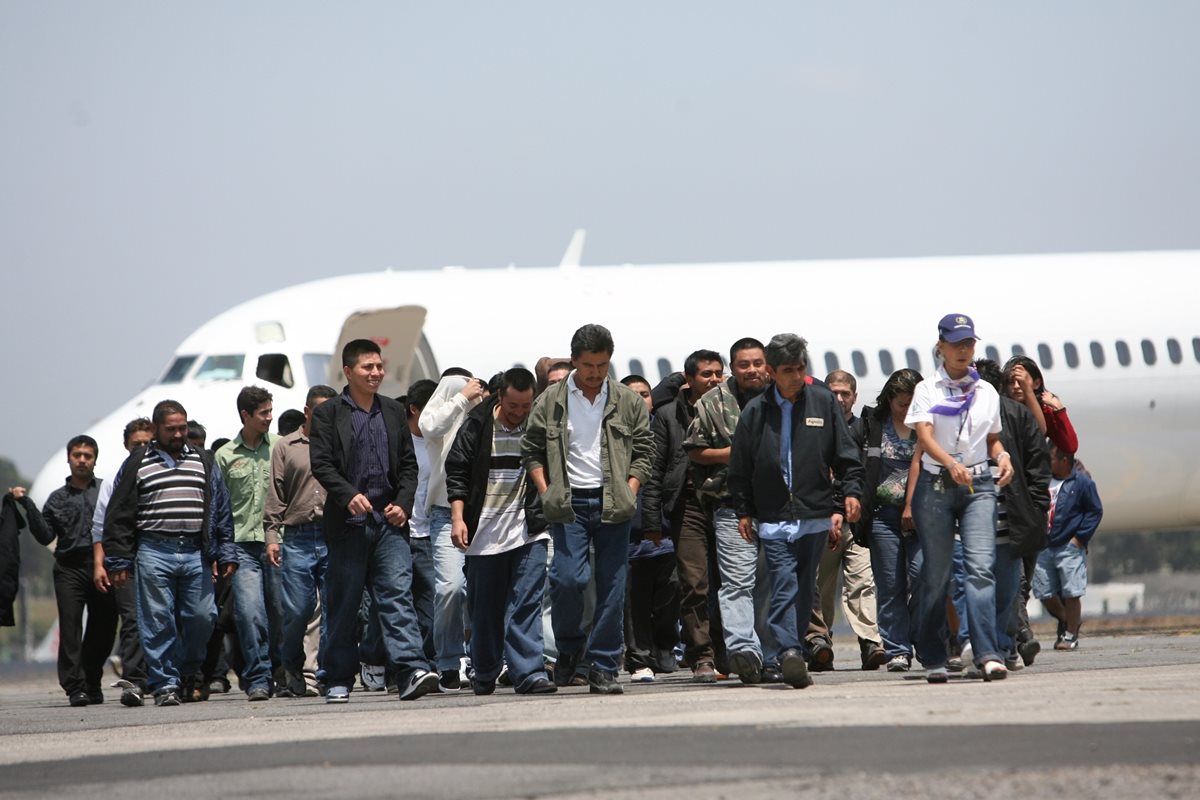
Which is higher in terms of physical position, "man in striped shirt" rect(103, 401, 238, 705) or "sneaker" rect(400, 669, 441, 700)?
"man in striped shirt" rect(103, 401, 238, 705)

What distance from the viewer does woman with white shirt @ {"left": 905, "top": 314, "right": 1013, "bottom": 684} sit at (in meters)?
10.4

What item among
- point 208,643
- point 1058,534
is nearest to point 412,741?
point 208,643

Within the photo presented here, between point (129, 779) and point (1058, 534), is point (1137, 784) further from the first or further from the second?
point (1058, 534)

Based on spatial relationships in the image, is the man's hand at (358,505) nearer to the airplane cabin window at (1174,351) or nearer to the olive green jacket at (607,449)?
the olive green jacket at (607,449)

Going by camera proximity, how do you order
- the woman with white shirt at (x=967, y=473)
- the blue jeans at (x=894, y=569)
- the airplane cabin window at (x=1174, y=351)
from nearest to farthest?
the woman with white shirt at (x=967, y=473)
the blue jeans at (x=894, y=569)
the airplane cabin window at (x=1174, y=351)

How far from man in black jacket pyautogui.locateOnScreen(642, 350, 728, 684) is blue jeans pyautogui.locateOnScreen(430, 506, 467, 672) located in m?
1.17

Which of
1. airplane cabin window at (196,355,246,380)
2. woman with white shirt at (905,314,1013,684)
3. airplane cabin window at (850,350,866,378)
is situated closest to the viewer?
woman with white shirt at (905,314,1013,684)

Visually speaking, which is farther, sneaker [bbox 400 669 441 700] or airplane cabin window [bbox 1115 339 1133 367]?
airplane cabin window [bbox 1115 339 1133 367]

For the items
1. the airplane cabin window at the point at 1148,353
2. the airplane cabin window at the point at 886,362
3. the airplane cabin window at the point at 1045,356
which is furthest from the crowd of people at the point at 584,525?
the airplane cabin window at the point at 1148,353

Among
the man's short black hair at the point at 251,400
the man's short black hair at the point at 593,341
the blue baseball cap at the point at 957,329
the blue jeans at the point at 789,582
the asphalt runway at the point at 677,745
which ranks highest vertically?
the man's short black hair at the point at 251,400

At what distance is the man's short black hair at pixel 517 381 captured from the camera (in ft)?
36.9

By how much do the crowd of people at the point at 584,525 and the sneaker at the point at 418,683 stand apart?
0.07 feet

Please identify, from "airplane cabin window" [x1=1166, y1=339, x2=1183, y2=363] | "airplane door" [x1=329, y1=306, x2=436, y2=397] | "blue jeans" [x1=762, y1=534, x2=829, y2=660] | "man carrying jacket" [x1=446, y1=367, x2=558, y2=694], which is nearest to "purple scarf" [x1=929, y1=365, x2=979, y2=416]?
"blue jeans" [x1=762, y1=534, x2=829, y2=660]

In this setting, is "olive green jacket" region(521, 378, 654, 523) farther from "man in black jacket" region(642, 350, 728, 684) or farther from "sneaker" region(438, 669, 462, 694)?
"sneaker" region(438, 669, 462, 694)
